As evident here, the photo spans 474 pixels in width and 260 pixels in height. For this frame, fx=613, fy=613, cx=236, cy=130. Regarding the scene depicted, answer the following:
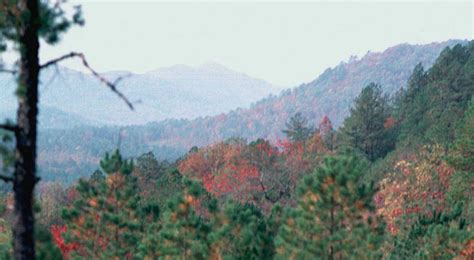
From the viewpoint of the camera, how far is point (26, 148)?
5965 millimetres

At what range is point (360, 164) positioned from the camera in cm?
1538

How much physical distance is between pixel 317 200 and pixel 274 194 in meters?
34.5

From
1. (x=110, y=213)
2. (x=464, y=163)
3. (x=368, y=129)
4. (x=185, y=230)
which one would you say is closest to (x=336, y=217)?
(x=185, y=230)

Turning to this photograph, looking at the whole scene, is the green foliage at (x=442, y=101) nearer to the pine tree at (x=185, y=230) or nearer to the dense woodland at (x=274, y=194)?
the dense woodland at (x=274, y=194)

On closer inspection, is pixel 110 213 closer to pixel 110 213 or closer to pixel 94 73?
pixel 110 213

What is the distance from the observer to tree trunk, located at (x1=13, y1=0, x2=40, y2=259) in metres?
5.95

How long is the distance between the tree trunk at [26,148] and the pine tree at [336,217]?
32.1 ft

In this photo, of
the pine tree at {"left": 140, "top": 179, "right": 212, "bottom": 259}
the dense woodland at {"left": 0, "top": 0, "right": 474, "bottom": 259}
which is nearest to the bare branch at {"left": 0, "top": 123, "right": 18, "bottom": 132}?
the dense woodland at {"left": 0, "top": 0, "right": 474, "bottom": 259}

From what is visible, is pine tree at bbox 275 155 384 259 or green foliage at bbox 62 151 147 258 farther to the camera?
green foliage at bbox 62 151 147 258

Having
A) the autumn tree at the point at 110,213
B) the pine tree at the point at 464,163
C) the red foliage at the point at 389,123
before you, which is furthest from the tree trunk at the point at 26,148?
the red foliage at the point at 389,123

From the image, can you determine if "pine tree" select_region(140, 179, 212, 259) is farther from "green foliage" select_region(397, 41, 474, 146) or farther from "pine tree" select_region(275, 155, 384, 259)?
"green foliage" select_region(397, 41, 474, 146)

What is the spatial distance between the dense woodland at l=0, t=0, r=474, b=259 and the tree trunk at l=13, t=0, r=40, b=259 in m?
0.01

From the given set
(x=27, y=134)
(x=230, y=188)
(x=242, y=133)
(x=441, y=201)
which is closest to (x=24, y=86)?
(x=27, y=134)

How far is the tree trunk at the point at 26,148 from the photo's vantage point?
5949 millimetres
